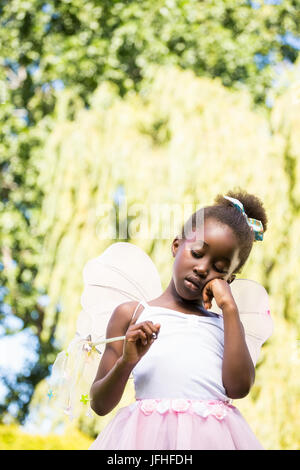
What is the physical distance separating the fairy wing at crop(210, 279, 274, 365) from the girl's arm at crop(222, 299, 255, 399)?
37 cm

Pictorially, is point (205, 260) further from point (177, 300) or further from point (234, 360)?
point (234, 360)

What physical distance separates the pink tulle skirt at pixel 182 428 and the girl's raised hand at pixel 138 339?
0.58 ft

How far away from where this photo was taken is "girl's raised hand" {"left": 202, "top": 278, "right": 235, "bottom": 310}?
163 centimetres

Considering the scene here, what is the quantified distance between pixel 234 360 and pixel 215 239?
317mm

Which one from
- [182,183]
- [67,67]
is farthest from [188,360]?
[67,67]

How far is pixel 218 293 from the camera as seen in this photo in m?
1.63

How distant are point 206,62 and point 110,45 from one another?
1549 mm

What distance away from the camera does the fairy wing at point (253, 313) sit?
6.54 ft

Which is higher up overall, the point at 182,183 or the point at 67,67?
the point at 182,183

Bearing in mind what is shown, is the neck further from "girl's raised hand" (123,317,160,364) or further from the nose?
"girl's raised hand" (123,317,160,364)

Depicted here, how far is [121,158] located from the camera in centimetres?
723
